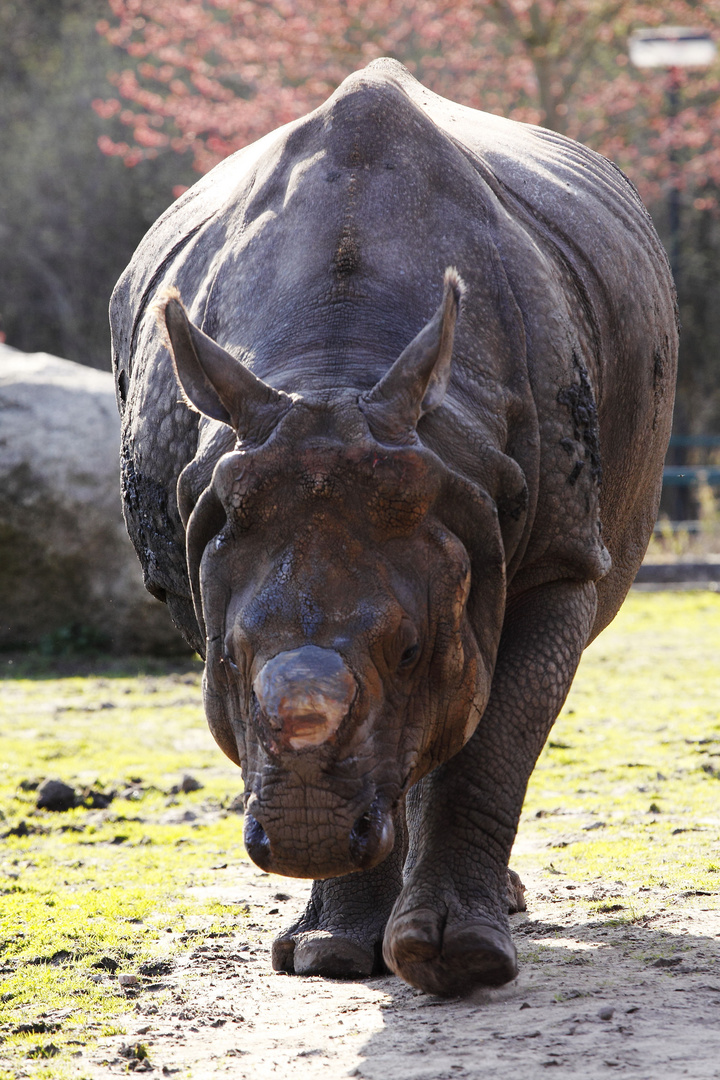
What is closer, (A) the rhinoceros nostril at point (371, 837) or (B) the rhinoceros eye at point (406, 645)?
(A) the rhinoceros nostril at point (371, 837)

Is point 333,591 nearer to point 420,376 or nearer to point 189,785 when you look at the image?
point 420,376

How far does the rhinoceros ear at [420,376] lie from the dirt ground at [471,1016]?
1398 millimetres

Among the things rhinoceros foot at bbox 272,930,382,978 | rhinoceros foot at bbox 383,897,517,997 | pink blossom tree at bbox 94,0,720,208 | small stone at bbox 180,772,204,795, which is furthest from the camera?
pink blossom tree at bbox 94,0,720,208

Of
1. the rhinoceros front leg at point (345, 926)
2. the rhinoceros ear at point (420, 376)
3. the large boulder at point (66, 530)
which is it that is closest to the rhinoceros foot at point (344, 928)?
the rhinoceros front leg at point (345, 926)

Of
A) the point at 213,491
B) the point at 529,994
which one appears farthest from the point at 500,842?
the point at 213,491

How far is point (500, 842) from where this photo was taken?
3.85 metres

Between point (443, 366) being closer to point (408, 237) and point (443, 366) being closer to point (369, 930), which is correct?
point (408, 237)

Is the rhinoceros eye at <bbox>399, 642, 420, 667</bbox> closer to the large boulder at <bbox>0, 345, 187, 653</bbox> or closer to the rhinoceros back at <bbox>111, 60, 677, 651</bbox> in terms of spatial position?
the rhinoceros back at <bbox>111, 60, 677, 651</bbox>

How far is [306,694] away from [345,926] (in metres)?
1.49

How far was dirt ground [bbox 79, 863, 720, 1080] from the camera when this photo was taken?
125 inches

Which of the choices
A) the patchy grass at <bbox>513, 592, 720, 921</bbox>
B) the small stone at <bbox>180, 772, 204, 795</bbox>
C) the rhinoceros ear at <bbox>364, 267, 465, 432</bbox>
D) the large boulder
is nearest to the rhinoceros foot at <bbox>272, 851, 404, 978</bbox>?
the patchy grass at <bbox>513, 592, 720, 921</bbox>

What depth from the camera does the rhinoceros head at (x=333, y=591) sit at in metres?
3.06

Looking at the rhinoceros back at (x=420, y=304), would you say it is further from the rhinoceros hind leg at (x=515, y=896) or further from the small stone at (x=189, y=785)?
the small stone at (x=189, y=785)

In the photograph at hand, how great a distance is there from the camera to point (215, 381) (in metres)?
3.21
